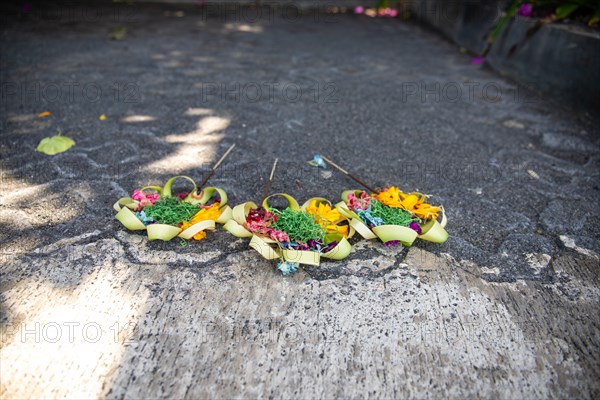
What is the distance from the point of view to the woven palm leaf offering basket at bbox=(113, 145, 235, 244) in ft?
5.67

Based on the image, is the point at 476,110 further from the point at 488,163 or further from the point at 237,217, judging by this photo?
the point at 237,217

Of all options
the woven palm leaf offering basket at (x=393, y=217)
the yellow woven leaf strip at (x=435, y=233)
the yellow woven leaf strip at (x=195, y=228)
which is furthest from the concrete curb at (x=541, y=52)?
the yellow woven leaf strip at (x=195, y=228)

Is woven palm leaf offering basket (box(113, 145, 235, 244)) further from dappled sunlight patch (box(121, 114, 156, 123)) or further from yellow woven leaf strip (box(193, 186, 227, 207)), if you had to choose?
dappled sunlight patch (box(121, 114, 156, 123))

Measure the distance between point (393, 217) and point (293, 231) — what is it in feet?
1.29

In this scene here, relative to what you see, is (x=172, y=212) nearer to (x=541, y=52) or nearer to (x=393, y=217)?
(x=393, y=217)

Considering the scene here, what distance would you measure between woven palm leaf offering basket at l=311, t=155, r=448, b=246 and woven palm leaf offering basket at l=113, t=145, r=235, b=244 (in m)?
0.49

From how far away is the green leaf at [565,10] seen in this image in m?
3.23

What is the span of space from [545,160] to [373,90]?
1288 mm

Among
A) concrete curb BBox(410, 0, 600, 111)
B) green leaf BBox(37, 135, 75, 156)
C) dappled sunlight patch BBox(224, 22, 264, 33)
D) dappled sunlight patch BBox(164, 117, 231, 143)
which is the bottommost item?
dappled sunlight patch BBox(164, 117, 231, 143)

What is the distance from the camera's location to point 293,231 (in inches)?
67.5

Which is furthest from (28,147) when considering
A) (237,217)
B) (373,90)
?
(373,90)

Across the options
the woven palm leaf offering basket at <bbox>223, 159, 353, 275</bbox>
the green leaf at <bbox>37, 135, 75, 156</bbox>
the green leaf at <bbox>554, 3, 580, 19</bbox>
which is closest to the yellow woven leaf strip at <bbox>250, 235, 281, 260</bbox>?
the woven palm leaf offering basket at <bbox>223, 159, 353, 275</bbox>

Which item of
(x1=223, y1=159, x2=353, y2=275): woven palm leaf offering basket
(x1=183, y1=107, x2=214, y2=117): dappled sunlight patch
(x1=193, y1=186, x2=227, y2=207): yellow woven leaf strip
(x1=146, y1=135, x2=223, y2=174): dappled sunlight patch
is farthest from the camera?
(x1=183, y1=107, x2=214, y2=117): dappled sunlight patch

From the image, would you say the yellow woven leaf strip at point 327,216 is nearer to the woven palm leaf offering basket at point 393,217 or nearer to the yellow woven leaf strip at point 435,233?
the woven palm leaf offering basket at point 393,217
